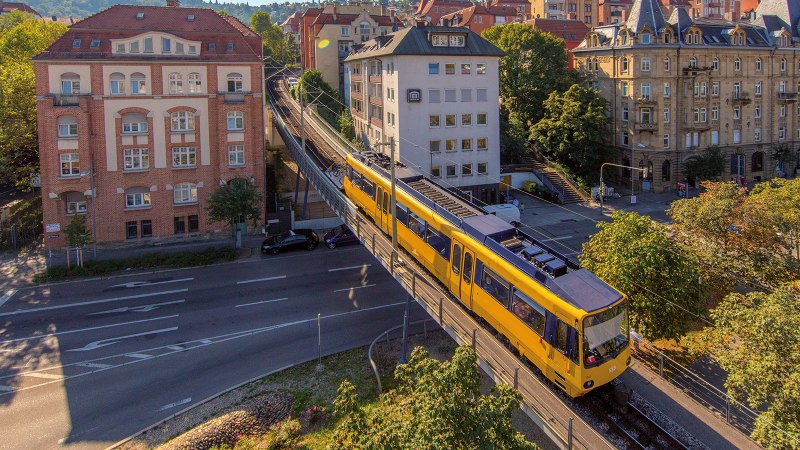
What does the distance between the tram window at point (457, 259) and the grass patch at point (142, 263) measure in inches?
826

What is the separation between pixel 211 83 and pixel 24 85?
52.0 ft

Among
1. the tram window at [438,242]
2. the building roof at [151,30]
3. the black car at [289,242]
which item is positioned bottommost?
the black car at [289,242]

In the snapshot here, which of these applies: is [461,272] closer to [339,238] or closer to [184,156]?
[339,238]

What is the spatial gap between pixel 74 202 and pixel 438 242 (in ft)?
99.0

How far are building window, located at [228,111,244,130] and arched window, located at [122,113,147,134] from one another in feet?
18.8

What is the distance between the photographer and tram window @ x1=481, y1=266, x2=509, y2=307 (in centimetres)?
1803

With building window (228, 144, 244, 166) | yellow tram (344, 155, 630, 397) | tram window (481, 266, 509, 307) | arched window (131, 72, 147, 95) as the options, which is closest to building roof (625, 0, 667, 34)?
building window (228, 144, 244, 166)

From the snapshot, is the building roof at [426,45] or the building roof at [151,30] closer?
the building roof at [151,30]

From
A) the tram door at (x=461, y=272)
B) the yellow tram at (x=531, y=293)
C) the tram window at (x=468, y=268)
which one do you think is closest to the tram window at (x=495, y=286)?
the yellow tram at (x=531, y=293)

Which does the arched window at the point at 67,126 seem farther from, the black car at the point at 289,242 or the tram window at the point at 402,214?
the tram window at the point at 402,214

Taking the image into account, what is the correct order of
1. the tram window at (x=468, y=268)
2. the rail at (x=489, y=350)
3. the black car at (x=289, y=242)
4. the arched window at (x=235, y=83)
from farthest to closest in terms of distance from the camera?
the arched window at (x=235, y=83) → the black car at (x=289, y=242) → the tram window at (x=468, y=268) → the rail at (x=489, y=350)

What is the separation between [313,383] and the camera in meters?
22.6

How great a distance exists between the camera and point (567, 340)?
1548cm

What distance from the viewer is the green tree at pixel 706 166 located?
54281mm
